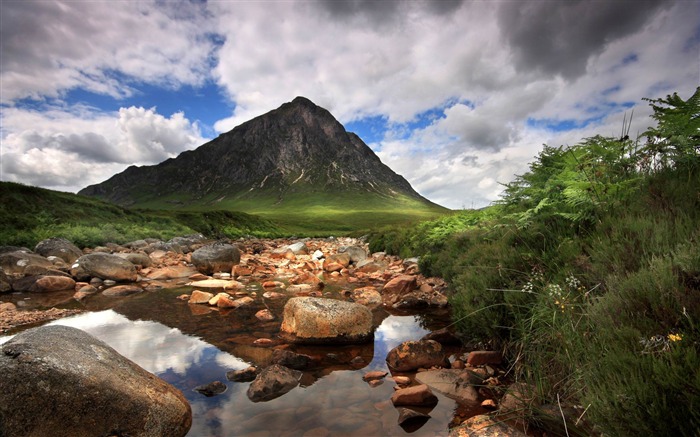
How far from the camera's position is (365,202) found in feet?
607

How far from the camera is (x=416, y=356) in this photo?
18.5ft

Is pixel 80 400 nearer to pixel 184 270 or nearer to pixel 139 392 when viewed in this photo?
pixel 139 392

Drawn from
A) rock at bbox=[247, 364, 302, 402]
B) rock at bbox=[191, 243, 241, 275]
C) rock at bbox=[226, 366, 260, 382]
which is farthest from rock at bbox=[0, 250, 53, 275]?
rock at bbox=[247, 364, 302, 402]

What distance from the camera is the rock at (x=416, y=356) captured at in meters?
5.58

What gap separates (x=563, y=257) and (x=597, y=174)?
2.25m

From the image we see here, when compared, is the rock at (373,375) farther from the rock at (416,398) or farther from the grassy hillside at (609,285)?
the grassy hillside at (609,285)

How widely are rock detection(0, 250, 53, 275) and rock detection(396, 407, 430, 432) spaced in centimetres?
1612

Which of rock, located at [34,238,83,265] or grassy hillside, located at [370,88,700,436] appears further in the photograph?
rock, located at [34,238,83,265]

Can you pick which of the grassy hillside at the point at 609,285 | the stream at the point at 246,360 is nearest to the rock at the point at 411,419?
the stream at the point at 246,360

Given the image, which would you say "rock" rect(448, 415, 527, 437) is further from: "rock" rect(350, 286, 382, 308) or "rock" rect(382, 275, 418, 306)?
"rock" rect(382, 275, 418, 306)

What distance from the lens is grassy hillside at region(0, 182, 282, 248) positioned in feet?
66.9

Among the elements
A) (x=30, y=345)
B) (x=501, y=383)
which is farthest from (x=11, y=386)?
(x=501, y=383)

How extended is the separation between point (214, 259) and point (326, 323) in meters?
11.5

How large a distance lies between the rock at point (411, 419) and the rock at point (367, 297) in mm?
5763
